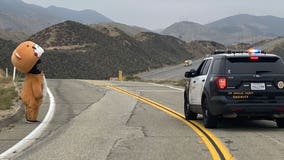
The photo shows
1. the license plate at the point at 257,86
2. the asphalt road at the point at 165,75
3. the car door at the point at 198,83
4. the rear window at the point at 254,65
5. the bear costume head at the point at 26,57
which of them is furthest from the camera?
the asphalt road at the point at 165,75

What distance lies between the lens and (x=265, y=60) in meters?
13.2

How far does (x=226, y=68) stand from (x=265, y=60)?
A: 948 mm

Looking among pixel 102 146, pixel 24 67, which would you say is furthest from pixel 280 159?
pixel 24 67

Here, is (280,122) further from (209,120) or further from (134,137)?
(134,137)

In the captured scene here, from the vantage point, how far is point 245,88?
12.8 m

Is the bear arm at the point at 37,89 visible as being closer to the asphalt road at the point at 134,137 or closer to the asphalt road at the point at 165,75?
the asphalt road at the point at 134,137

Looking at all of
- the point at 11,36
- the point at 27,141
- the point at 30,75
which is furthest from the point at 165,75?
the point at 11,36

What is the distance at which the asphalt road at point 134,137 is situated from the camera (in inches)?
382

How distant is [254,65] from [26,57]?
554 centimetres

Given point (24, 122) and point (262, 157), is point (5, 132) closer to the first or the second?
point (24, 122)

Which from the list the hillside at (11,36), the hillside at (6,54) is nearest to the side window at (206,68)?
the hillside at (6,54)

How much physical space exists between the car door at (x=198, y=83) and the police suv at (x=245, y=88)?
577 mm

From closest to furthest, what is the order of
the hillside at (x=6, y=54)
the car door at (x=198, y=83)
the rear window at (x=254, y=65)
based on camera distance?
the rear window at (x=254, y=65) < the car door at (x=198, y=83) < the hillside at (x=6, y=54)

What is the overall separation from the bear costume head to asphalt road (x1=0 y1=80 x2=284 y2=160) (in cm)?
143
